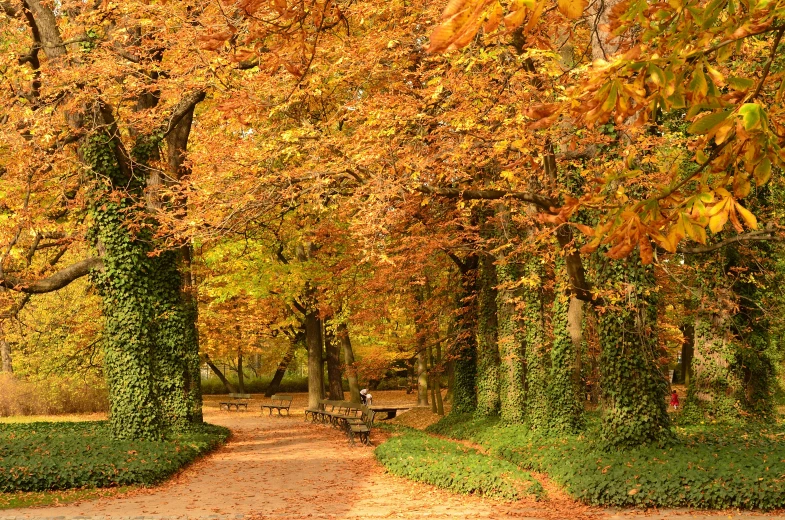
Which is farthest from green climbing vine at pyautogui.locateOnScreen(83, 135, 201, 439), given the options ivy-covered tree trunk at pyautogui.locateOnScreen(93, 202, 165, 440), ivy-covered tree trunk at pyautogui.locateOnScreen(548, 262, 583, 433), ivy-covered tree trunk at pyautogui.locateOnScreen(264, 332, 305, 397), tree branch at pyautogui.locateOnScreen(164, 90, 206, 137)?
ivy-covered tree trunk at pyautogui.locateOnScreen(264, 332, 305, 397)

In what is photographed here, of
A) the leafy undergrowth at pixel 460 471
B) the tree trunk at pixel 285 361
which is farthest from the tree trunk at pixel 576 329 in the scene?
the tree trunk at pixel 285 361

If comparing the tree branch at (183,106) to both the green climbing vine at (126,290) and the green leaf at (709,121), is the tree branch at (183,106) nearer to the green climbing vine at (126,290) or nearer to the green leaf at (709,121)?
the green climbing vine at (126,290)

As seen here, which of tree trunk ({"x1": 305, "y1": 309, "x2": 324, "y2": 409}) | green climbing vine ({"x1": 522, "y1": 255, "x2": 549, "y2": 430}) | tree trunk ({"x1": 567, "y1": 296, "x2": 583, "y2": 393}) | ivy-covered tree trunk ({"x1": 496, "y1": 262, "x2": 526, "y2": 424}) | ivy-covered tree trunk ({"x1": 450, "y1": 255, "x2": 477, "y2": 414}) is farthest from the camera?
tree trunk ({"x1": 305, "y1": 309, "x2": 324, "y2": 409})

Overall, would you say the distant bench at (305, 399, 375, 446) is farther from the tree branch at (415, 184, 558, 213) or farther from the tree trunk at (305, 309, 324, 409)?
the tree branch at (415, 184, 558, 213)

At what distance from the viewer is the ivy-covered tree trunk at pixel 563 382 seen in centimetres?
1642

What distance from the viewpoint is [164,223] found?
630 inches

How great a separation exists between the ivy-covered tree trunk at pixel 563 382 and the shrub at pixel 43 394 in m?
21.4

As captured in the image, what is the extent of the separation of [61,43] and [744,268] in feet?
49.1

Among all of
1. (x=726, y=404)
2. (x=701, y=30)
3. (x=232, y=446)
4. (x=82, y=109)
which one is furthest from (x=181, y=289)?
(x=701, y=30)

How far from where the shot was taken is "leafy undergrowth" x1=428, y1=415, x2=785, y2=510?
10.4 m

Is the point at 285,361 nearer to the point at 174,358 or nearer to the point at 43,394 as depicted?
the point at 43,394

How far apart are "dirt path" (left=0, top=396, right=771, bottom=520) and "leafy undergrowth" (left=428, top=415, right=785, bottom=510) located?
356 millimetres

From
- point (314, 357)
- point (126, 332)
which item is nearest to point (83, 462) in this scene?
point (126, 332)

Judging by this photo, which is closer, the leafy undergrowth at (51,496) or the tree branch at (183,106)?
the leafy undergrowth at (51,496)
